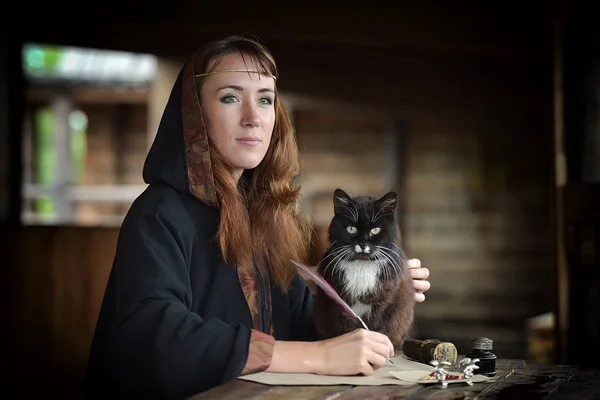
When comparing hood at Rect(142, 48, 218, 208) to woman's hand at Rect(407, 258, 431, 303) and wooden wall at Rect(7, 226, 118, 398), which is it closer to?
woman's hand at Rect(407, 258, 431, 303)

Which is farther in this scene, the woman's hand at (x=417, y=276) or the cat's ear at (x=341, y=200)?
the woman's hand at (x=417, y=276)

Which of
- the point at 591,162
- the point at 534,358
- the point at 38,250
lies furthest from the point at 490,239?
the point at 38,250

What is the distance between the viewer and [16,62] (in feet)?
14.8

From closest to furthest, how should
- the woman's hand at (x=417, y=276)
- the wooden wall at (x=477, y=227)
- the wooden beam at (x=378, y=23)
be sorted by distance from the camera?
1. the woman's hand at (x=417, y=276)
2. the wooden beam at (x=378, y=23)
3. the wooden wall at (x=477, y=227)

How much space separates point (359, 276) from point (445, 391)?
27cm

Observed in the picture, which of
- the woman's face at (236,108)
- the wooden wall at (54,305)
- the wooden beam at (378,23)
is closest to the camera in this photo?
the woman's face at (236,108)

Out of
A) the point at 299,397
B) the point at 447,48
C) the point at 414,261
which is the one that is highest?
the point at 447,48

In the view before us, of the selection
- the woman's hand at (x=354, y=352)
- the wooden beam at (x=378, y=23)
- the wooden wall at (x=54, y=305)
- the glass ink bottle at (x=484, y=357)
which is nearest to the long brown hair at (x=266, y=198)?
the woman's hand at (x=354, y=352)

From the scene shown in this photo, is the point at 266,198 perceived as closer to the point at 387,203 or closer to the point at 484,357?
the point at 387,203

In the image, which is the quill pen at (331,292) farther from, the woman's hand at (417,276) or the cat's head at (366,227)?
the woman's hand at (417,276)

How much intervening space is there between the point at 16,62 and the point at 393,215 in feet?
11.1

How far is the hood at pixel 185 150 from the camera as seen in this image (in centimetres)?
175

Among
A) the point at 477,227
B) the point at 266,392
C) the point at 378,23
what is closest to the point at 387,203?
the point at 266,392

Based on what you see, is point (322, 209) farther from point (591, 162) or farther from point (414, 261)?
point (414, 261)
